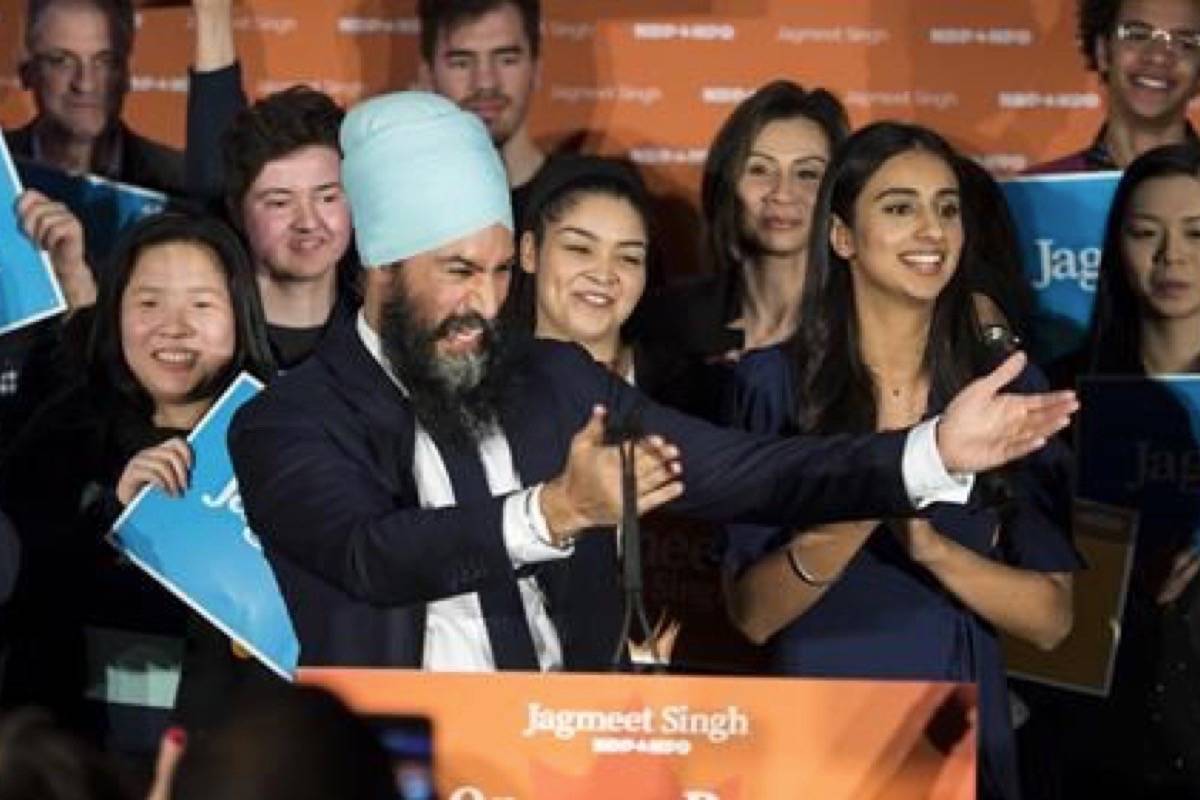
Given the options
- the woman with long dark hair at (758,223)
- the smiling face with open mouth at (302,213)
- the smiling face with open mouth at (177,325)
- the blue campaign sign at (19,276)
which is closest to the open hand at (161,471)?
the smiling face with open mouth at (177,325)

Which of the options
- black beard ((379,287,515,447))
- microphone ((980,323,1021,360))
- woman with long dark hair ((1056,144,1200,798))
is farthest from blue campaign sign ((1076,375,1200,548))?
black beard ((379,287,515,447))

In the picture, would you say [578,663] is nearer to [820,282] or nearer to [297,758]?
[820,282]

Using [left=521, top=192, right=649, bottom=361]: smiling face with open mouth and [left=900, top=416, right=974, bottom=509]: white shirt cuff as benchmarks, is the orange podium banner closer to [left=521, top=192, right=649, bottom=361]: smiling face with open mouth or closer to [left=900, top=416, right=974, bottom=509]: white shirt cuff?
[left=900, top=416, right=974, bottom=509]: white shirt cuff

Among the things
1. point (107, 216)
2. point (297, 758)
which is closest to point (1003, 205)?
point (107, 216)

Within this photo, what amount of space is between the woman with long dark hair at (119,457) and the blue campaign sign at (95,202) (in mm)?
586

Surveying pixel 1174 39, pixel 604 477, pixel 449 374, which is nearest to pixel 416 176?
pixel 449 374

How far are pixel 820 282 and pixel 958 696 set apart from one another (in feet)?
4.94

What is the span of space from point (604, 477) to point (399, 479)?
0.62m

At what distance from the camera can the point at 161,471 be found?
578 cm

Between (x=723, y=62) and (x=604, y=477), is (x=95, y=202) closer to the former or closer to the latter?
(x=723, y=62)

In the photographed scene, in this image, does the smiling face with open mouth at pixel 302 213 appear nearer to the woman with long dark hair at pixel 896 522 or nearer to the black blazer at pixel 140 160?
the black blazer at pixel 140 160

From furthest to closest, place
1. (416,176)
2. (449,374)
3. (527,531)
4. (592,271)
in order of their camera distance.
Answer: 1. (592,271)
2. (416,176)
3. (449,374)
4. (527,531)

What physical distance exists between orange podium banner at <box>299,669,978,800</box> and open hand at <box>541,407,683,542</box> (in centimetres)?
26

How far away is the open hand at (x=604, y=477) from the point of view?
4285 mm
